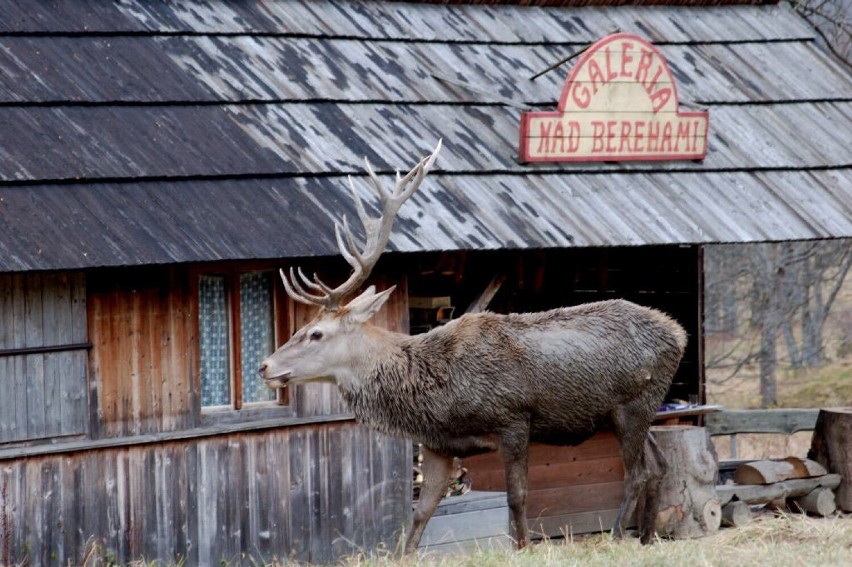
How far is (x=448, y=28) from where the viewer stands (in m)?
14.0

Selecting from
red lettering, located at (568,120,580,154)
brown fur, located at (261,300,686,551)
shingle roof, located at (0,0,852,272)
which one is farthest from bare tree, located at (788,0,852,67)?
brown fur, located at (261,300,686,551)

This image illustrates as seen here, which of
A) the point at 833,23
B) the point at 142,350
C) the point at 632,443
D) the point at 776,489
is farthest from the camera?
the point at 833,23

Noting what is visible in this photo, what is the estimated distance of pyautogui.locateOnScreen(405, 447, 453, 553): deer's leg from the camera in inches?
411

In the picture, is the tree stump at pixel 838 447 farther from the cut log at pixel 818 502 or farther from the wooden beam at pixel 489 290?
the wooden beam at pixel 489 290

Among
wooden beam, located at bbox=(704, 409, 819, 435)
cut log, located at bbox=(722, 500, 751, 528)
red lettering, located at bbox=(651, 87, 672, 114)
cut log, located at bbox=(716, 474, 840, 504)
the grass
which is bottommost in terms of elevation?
cut log, located at bbox=(722, 500, 751, 528)

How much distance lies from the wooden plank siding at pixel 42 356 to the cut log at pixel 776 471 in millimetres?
6491

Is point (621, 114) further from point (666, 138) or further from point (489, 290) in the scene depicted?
point (489, 290)

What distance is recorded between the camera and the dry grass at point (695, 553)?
9016mm

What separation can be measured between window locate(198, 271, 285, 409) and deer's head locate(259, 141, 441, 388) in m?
0.85

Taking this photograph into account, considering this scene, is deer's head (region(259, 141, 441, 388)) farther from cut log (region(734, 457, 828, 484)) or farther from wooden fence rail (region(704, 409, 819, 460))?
wooden fence rail (region(704, 409, 819, 460))

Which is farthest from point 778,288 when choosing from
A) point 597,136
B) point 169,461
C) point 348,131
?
point 169,461

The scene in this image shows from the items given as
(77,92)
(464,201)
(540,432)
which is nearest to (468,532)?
(540,432)

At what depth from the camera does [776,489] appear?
13891 millimetres

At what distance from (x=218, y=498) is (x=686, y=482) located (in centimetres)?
429
